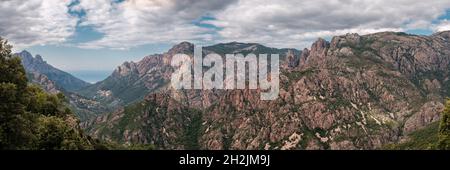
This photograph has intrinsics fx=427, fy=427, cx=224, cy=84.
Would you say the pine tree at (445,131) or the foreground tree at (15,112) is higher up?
the foreground tree at (15,112)

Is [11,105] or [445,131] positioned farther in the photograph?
[445,131]

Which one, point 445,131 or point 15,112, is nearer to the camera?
point 15,112

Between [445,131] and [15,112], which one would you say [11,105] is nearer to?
[15,112]

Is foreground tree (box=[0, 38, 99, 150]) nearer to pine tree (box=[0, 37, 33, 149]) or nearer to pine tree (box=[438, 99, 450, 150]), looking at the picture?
pine tree (box=[0, 37, 33, 149])

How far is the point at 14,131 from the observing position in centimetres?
7775

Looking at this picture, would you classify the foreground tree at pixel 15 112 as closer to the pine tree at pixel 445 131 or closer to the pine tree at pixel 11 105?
the pine tree at pixel 11 105

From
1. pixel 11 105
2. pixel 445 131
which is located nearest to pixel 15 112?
pixel 11 105

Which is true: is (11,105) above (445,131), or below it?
above

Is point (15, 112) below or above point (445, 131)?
above

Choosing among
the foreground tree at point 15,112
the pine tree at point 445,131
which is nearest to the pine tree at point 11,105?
the foreground tree at point 15,112

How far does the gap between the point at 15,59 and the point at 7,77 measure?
532 centimetres
